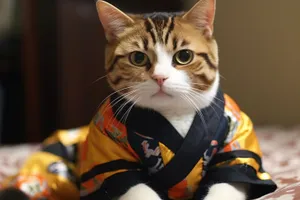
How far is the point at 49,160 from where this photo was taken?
1220mm

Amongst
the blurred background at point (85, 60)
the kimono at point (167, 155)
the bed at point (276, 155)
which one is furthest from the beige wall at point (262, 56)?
the kimono at point (167, 155)

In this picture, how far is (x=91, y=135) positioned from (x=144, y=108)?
148 millimetres

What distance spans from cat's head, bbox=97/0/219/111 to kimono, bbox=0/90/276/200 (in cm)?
4

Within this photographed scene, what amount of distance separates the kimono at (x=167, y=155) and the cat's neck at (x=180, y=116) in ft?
0.04

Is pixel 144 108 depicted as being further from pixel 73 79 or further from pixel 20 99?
pixel 20 99

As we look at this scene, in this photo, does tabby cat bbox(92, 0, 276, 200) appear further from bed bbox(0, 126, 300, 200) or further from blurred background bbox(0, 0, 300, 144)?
blurred background bbox(0, 0, 300, 144)

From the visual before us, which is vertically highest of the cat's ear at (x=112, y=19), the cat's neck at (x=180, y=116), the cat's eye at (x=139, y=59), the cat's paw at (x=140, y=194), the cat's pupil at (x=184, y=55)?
the cat's ear at (x=112, y=19)

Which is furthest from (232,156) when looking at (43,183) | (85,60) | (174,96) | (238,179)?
(85,60)

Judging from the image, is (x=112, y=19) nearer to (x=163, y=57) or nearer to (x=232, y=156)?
(x=163, y=57)

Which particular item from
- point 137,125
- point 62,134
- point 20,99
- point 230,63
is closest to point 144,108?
point 137,125

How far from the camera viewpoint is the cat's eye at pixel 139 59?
3.09 ft

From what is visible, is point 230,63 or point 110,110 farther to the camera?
point 230,63

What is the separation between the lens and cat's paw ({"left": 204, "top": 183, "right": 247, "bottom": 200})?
928mm

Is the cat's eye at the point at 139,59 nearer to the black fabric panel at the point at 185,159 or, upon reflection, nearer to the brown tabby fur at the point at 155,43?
the brown tabby fur at the point at 155,43
